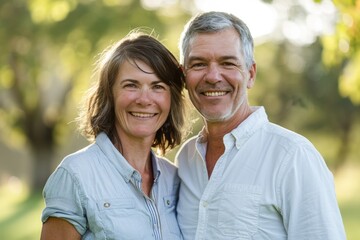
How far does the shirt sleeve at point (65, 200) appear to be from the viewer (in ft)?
12.5

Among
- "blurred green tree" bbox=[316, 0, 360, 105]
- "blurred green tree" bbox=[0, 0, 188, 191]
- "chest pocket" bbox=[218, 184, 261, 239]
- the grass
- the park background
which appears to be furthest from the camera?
the grass

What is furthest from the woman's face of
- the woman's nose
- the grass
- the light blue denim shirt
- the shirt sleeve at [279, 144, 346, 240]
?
the grass

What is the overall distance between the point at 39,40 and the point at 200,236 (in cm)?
1650

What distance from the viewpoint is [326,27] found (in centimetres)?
793

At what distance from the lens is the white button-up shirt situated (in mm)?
3658

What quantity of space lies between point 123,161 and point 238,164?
2.08ft

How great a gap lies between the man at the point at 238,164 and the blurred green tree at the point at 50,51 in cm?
505

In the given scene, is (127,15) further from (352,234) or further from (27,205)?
(27,205)

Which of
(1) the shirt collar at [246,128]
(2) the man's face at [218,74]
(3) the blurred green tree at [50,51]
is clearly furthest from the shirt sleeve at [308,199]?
(3) the blurred green tree at [50,51]

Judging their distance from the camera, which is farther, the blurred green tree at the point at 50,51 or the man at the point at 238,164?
the blurred green tree at the point at 50,51

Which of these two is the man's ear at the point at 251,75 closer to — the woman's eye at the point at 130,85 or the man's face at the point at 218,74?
the man's face at the point at 218,74

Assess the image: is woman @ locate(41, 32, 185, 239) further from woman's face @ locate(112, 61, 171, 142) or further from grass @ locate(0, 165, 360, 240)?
grass @ locate(0, 165, 360, 240)

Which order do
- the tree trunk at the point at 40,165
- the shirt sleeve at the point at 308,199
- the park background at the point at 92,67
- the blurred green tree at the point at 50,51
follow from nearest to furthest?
1. the shirt sleeve at the point at 308,199
2. the park background at the point at 92,67
3. the blurred green tree at the point at 50,51
4. the tree trunk at the point at 40,165

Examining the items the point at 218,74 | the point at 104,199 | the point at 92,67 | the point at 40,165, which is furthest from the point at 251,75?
the point at 40,165
